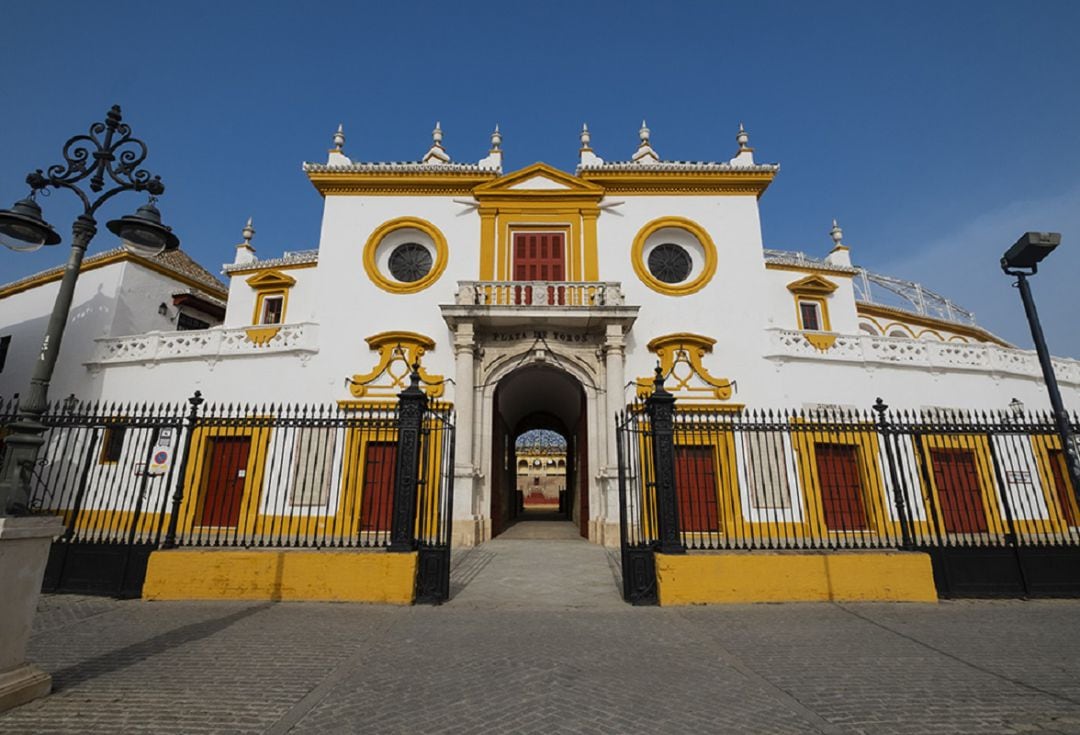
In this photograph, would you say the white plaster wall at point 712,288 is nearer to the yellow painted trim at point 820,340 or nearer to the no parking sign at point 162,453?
the yellow painted trim at point 820,340

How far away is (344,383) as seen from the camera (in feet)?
46.9

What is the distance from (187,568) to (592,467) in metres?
9.36

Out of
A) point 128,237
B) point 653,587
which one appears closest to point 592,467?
point 653,587

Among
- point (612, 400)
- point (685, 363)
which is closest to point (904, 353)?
point (685, 363)

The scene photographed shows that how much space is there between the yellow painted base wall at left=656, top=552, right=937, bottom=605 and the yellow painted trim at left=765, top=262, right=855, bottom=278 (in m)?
13.4

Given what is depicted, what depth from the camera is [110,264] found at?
17.3 meters

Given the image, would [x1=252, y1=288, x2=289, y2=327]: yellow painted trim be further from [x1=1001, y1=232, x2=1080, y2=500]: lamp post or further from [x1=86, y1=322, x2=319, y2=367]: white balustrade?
[x1=1001, y1=232, x2=1080, y2=500]: lamp post

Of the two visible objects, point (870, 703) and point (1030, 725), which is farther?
point (870, 703)

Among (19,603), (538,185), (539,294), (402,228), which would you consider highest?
(538,185)

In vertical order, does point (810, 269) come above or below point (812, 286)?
above

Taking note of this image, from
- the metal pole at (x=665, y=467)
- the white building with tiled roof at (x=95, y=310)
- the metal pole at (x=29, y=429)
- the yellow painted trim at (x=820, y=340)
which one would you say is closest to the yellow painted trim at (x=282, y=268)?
the white building with tiled roof at (x=95, y=310)

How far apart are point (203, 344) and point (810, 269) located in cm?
2150

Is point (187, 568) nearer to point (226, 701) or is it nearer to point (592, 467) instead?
point (226, 701)

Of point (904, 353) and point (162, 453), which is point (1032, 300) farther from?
point (162, 453)
